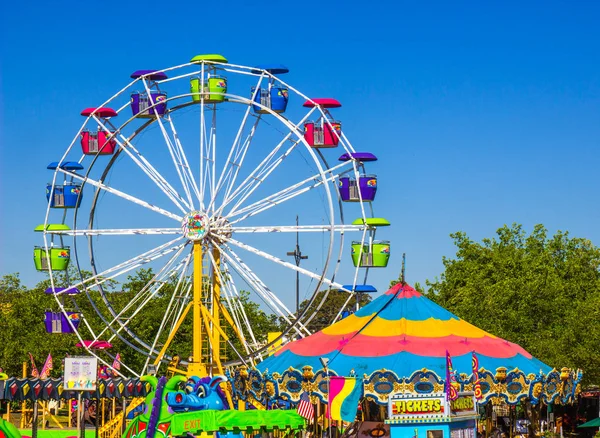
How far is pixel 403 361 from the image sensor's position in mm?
34188

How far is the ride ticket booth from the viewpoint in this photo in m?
30.1

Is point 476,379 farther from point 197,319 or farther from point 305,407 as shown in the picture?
point 197,319

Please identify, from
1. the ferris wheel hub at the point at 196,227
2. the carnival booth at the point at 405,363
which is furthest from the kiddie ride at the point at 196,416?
the ferris wheel hub at the point at 196,227

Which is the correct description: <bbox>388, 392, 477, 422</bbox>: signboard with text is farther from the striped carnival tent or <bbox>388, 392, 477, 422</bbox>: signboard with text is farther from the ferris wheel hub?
the ferris wheel hub

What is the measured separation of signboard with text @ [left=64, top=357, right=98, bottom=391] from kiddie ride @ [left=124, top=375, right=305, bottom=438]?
428 centimetres

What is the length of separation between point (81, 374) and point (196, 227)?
9.11 meters

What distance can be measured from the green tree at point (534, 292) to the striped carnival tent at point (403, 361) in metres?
11.9

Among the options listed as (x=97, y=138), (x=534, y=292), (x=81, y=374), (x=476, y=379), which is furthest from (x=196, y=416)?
(x=534, y=292)

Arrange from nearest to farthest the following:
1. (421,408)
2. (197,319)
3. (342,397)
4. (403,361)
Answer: (421,408), (342,397), (403,361), (197,319)

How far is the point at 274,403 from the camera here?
114ft

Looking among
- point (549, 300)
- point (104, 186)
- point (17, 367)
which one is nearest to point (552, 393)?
point (104, 186)

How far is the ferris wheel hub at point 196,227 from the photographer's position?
4062 centimetres

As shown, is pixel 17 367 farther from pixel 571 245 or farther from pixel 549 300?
pixel 571 245

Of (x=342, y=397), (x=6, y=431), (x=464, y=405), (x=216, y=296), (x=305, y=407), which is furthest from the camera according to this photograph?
(x=216, y=296)
